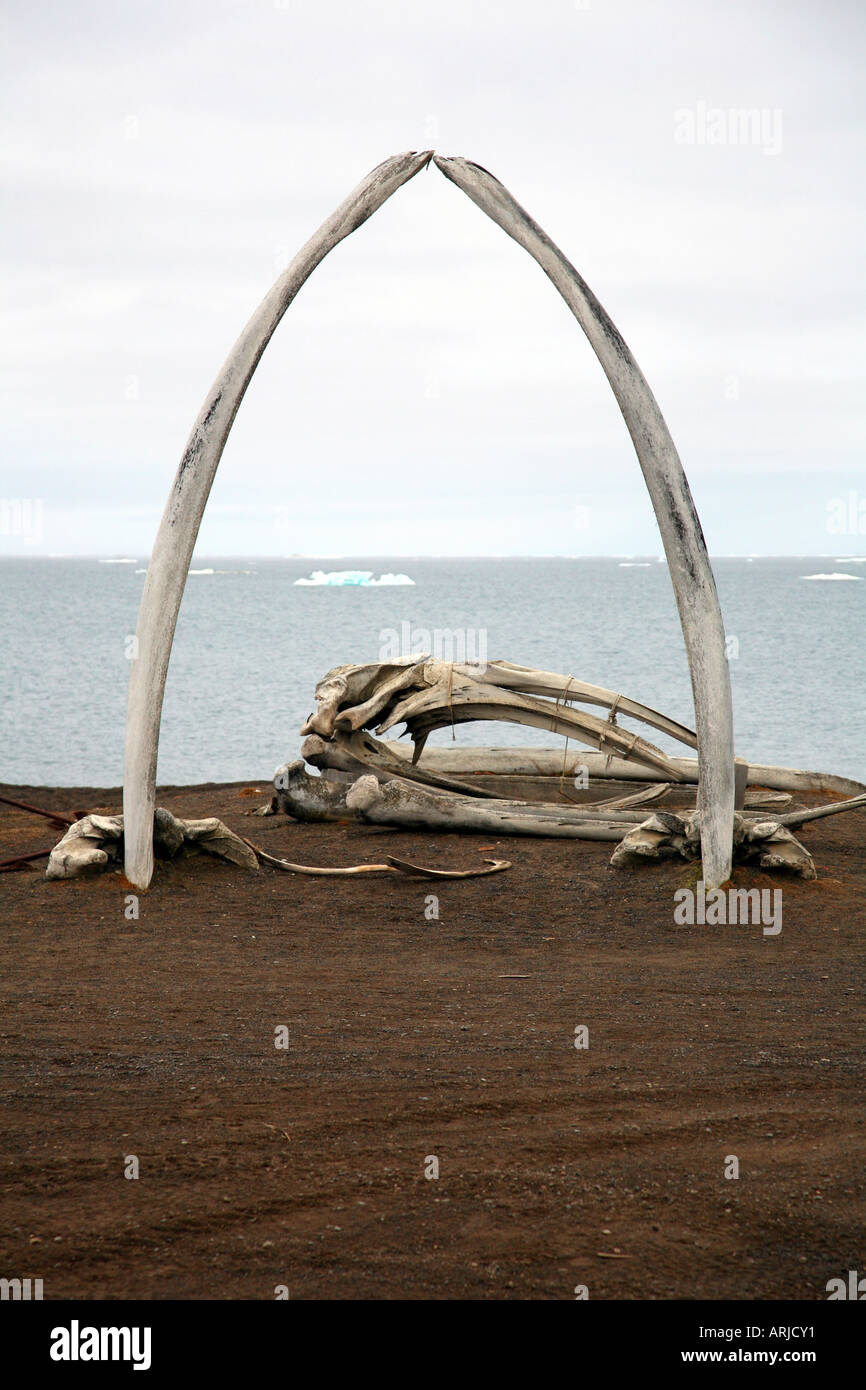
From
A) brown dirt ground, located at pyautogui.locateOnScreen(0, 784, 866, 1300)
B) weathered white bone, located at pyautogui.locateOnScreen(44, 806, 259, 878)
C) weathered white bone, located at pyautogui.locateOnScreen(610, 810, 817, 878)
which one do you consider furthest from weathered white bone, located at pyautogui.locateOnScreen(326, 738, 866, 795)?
brown dirt ground, located at pyautogui.locateOnScreen(0, 784, 866, 1300)

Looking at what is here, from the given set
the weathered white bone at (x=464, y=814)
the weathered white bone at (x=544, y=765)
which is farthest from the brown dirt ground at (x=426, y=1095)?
the weathered white bone at (x=544, y=765)

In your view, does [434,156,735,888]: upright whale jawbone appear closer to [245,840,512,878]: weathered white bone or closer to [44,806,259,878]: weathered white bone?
[245,840,512,878]: weathered white bone

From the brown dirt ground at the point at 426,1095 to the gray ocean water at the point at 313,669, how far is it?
7167mm

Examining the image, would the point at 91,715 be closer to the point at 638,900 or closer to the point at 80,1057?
the point at 638,900

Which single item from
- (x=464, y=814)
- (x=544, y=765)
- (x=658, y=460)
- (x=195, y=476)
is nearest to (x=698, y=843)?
(x=464, y=814)

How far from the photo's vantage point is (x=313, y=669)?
145 feet

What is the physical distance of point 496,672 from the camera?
9.79 metres

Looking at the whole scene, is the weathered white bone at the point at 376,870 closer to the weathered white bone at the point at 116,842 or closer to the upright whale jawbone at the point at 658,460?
the weathered white bone at the point at 116,842

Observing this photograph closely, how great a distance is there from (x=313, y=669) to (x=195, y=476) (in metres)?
36.9

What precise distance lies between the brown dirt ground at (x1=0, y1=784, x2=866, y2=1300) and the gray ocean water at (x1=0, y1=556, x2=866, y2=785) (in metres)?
7.17

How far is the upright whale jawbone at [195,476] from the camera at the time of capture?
296 inches
